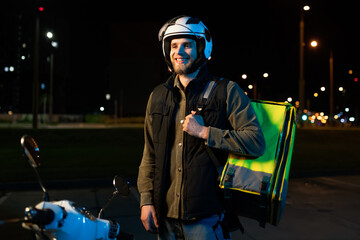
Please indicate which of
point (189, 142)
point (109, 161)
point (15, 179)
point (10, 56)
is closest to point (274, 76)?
point (109, 161)

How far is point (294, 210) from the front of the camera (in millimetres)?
8031

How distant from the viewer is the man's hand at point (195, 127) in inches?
91.3

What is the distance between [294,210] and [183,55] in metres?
6.16

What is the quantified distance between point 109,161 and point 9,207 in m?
6.77

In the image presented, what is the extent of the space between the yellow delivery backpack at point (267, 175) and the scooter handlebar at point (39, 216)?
880mm

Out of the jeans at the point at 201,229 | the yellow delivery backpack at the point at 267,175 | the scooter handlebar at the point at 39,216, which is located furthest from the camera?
the jeans at the point at 201,229

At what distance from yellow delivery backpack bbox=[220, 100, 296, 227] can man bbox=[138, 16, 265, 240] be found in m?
0.07

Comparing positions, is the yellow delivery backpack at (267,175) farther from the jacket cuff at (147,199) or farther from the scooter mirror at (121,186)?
the scooter mirror at (121,186)

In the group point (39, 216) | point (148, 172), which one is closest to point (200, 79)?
point (148, 172)

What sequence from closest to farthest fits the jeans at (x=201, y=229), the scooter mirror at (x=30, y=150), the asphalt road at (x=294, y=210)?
the scooter mirror at (x=30, y=150) < the jeans at (x=201, y=229) < the asphalt road at (x=294, y=210)

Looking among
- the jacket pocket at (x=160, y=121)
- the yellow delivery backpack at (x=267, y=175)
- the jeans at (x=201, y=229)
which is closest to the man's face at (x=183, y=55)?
the jacket pocket at (x=160, y=121)

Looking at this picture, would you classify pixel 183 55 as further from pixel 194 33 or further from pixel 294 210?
pixel 294 210

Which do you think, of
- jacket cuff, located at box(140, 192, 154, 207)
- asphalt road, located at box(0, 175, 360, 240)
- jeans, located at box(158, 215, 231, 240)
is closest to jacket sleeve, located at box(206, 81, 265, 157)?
jeans, located at box(158, 215, 231, 240)

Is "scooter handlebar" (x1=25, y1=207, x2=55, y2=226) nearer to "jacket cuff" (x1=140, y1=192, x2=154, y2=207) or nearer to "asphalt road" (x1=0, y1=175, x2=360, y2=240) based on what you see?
"jacket cuff" (x1=140, y1=192, x2=154, y2=207)
